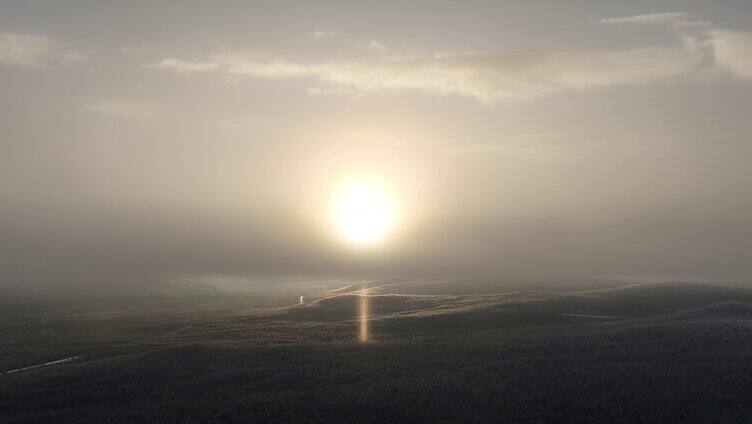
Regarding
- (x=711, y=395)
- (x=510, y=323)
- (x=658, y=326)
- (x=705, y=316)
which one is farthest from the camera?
(x=510, y=323)

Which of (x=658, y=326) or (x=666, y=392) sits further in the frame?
(x=658, y=326)

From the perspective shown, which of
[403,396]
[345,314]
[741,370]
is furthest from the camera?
[345,314]

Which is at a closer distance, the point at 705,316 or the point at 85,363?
the point at 85,363

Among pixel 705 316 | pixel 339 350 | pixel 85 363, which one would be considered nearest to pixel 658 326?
pixel 705 316

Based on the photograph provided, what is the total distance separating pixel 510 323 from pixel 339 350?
2654cm

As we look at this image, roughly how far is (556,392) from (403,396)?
32.9ft

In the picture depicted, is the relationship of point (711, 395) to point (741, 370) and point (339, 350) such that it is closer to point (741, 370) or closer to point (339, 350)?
point (741, 370)

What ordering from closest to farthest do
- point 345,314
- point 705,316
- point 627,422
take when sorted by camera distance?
point 627,422 → point 705,316 → point 345,314

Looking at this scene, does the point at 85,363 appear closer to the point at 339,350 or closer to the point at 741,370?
the point at 339,350

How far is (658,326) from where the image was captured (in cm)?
5278

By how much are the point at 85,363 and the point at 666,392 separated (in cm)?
4891

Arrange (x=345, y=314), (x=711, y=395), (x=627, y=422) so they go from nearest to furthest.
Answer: (x=627, y=422) → (x=711, y=395) → (x=345, y=314)

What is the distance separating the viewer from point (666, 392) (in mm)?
31547

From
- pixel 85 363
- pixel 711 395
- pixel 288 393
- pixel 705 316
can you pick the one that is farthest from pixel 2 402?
pixel 705 316
